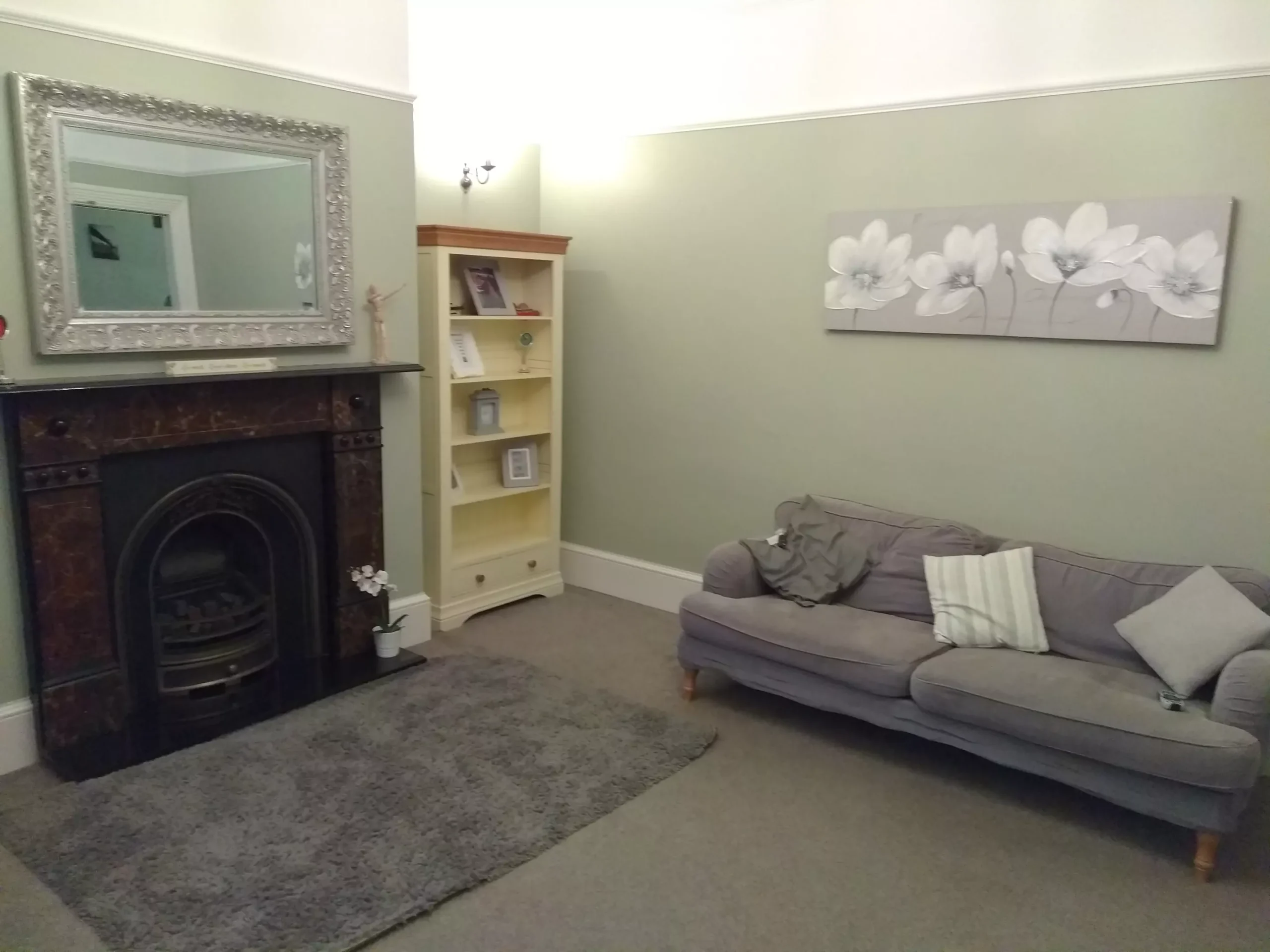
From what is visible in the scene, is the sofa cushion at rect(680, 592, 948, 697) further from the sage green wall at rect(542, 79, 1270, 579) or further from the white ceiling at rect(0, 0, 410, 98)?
the white ceiling at rect(0, 0, 410, 98)

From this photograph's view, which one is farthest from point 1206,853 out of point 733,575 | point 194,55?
point 194,55

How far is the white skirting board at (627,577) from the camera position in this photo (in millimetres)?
4660

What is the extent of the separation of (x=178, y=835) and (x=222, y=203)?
206 centimetres

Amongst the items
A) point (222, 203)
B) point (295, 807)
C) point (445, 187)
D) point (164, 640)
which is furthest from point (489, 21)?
point (295, 807)

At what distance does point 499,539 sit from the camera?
15.8 feet

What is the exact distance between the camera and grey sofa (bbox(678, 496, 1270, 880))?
257 cm

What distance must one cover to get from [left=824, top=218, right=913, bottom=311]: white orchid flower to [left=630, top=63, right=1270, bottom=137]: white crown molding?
1.47ft

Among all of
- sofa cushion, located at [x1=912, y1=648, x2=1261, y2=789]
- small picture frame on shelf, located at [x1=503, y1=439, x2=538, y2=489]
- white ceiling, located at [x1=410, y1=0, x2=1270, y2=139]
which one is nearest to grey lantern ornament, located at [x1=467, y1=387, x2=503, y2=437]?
small picture frame on shelf, located at [x1=503, y1=439, x2=538, y2=489]

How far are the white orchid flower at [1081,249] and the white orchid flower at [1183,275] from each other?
45mm

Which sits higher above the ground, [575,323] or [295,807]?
[575,323]

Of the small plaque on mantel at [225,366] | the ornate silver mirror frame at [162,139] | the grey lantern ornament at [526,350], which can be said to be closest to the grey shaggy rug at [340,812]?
the small plaque on mantel at [225,366]

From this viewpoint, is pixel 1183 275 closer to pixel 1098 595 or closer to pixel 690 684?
pixel 1098 595

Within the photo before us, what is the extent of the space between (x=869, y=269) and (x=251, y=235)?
2.38 m

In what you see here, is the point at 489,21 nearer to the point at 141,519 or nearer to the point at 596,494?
the point at 596,494
